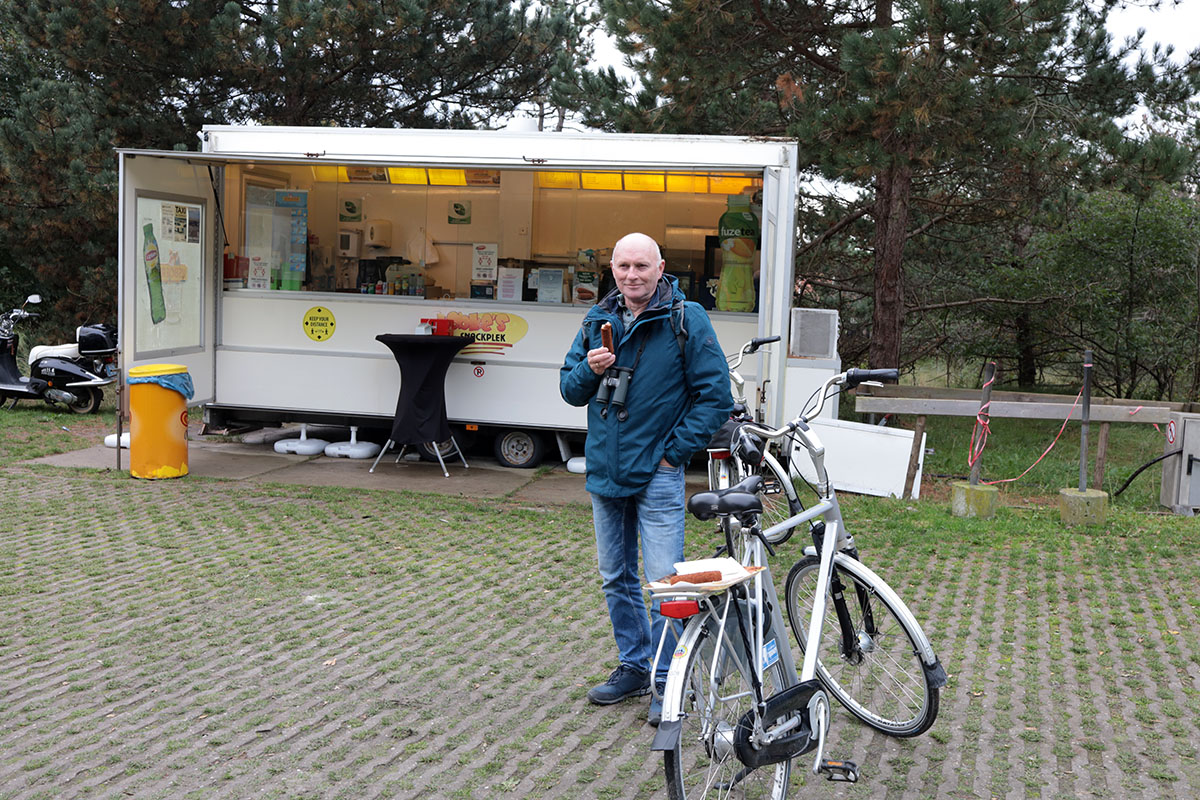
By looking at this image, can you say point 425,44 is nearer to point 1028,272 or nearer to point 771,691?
point 1028,272

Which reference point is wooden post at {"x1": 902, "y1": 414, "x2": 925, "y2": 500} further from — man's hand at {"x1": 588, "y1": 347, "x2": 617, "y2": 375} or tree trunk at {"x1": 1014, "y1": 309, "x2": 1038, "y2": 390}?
tree trunk at {"x1": 1014, "y1": 309, "x2": 1038, "y2": 390}

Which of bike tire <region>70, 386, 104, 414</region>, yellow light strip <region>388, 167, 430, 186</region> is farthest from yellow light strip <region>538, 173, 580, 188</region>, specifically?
bike tire <region>70, 386, 104, 414</region>

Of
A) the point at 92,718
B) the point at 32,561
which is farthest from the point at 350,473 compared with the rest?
the point at 92,718

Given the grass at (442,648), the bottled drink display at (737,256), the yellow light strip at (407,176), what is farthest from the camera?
the yellow light strip at (407,176)

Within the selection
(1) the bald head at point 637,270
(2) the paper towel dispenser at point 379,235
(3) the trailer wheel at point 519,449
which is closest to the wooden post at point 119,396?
(2) the paper towel dispenser at point 379,235

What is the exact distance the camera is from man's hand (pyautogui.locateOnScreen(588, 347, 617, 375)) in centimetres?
406

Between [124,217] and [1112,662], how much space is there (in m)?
7.91

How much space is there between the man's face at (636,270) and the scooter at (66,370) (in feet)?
34.6

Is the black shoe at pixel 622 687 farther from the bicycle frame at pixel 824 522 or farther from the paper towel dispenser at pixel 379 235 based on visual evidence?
the paper towel dispenser at pixel 379 235

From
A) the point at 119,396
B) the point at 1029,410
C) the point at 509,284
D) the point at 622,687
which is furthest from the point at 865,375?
the point at 119,396

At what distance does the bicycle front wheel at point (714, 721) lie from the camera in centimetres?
330

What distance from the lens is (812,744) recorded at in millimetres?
3506

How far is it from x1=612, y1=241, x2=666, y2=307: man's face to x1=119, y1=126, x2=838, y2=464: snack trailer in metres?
4.88

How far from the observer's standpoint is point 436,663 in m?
5.04
